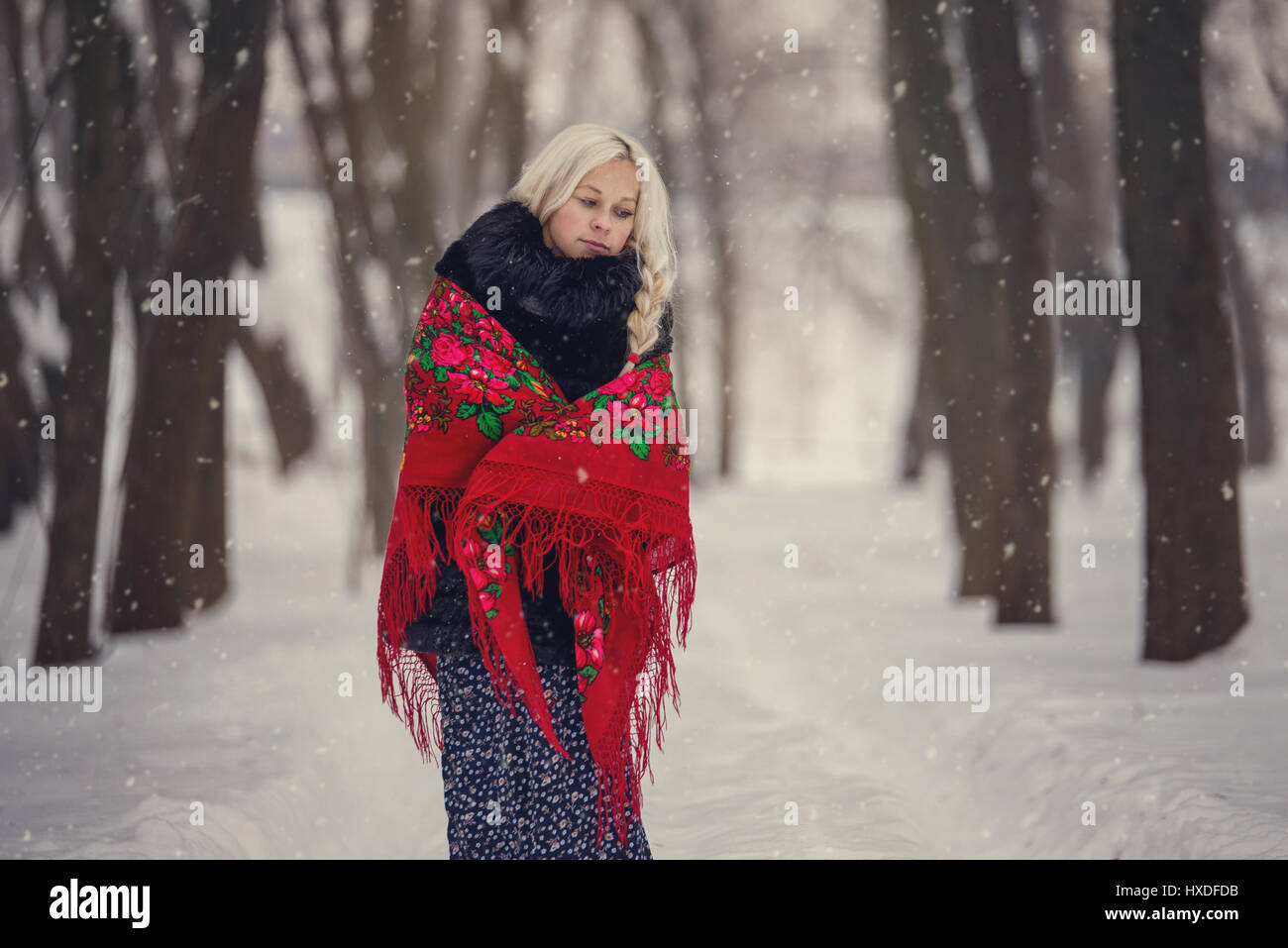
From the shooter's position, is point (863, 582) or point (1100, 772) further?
point (863, 582)

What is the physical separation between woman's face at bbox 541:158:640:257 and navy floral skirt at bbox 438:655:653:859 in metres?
1.04

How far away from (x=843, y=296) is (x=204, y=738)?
78.5 ft

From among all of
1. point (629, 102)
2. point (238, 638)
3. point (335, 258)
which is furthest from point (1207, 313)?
point (629, 102)

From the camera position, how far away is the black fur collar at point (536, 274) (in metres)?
3.10

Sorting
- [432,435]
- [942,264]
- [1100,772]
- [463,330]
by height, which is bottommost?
[1100,772]

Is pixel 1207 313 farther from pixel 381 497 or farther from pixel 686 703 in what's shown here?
pixel 381 497

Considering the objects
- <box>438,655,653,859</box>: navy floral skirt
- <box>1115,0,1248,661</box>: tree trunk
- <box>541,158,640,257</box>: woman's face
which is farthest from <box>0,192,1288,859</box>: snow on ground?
<box>541,158,640,257</box>: woman's face

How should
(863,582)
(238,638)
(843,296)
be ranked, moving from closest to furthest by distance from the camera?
(238,638)
(863,582)
(843,296)

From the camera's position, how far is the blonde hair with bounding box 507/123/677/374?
10.3 ft

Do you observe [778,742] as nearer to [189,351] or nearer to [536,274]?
[536,274]

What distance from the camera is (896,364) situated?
33.5 m

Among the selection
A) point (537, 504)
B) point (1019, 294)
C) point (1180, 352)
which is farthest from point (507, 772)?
point (1019, 294)

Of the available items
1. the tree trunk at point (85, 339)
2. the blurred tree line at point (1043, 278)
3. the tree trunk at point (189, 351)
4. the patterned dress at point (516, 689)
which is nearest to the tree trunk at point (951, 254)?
the blurred tree line at point (1043, 278)

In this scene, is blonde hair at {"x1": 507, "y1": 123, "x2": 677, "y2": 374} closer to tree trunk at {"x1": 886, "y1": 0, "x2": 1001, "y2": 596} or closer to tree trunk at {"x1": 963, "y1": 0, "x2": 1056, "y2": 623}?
tree trunk at {"x1": 963, "y1": 0, "x2": 1056, "y2": 623}
